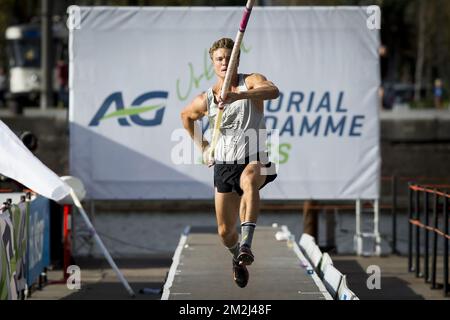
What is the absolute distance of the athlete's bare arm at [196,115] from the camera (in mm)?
12812

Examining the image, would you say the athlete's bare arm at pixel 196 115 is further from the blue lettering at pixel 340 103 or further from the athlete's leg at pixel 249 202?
the blue lettering at pixel 340 103

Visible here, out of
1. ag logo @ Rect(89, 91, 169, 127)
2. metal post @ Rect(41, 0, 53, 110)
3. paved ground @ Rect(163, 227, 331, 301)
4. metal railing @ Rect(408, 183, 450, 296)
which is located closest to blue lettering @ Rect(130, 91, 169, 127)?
ag logo @ Rect(89, 91, 169, 127)

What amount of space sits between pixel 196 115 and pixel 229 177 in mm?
678

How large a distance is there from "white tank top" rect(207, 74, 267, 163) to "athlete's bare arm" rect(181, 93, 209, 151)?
0.14 metres

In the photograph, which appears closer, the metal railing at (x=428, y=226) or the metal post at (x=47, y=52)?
the metal railing at (x=428, y=226)

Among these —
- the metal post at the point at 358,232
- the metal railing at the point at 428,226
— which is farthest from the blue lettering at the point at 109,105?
the metal railing at the point at 428,226

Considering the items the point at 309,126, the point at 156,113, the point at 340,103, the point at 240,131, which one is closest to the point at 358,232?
the point at 309,126

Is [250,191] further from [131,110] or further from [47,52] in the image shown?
[47,52]

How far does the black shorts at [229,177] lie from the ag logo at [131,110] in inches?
350

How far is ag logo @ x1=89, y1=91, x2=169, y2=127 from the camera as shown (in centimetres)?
2166

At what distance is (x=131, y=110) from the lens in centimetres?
2167

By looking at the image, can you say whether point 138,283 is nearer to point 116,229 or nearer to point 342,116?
point 342,116

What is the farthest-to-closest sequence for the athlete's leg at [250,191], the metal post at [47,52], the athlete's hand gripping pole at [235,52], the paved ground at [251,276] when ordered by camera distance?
the metal post at [47,52] < the paved ground at [251,276] < the athlete's leg at [250,191] < the athlete's hand gripping pole at [235,52]
